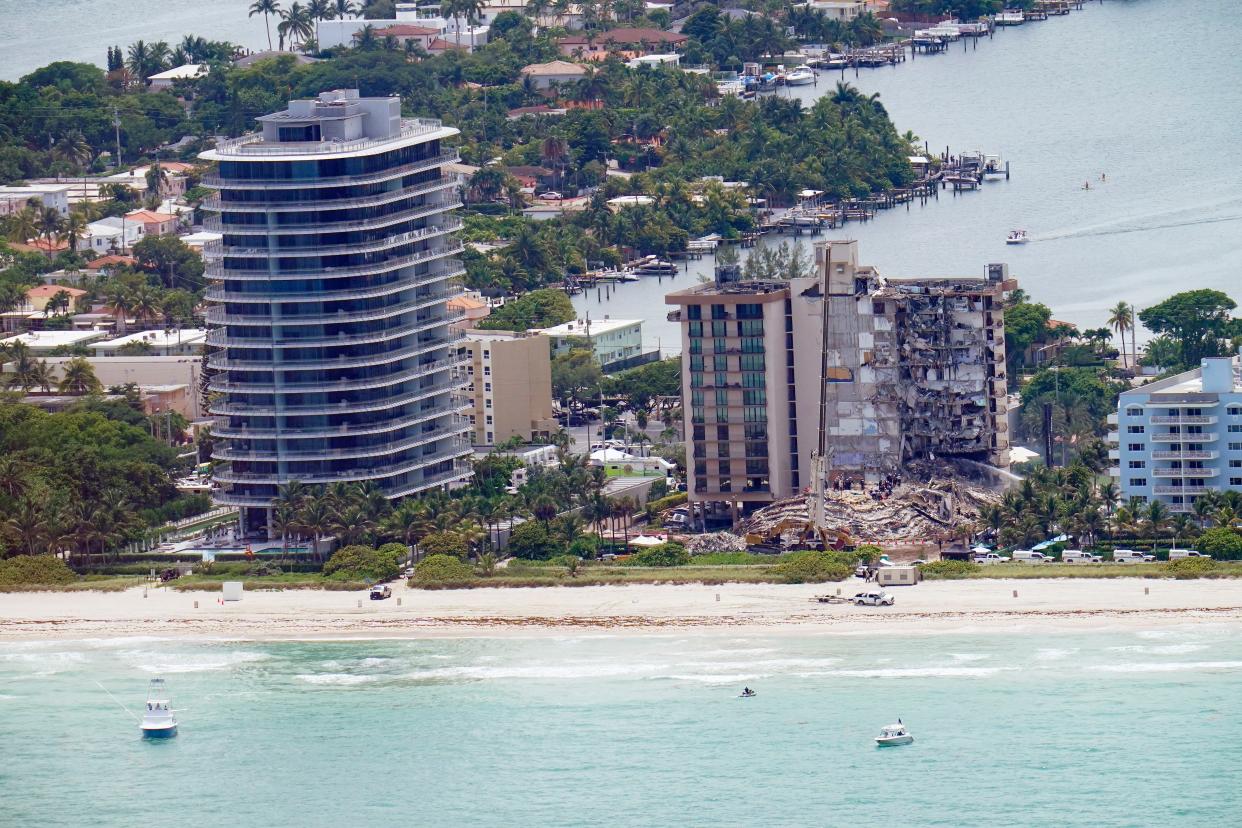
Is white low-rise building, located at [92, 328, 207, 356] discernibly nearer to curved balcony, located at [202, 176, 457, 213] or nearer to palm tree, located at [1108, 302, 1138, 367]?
curved balcony, located at [202, 176, 457, 213]

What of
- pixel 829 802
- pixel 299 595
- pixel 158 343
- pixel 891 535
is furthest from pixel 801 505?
pixel 158 343

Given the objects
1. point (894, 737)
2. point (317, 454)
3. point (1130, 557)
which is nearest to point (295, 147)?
point (317, 454)

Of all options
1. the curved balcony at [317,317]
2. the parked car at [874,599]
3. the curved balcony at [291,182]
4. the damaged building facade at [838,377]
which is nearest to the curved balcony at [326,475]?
the curved balcony at [317,317]

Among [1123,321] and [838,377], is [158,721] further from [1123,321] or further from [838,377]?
[1123,321]

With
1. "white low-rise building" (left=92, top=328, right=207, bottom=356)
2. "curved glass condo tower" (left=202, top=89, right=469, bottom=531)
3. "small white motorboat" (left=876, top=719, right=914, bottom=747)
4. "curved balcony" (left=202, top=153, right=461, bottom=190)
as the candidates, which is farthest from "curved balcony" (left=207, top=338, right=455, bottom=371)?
"white low-rise building" (left=92, top=328, right=207, bottom=356)

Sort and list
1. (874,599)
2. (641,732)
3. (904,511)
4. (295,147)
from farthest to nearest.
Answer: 1. (295,147)
2. (904,511)
3. (874,599)
4. (641,732)

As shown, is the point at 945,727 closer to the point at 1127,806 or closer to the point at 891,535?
the point at 1127,806

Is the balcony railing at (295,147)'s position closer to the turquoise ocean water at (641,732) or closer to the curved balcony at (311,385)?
the curved balcony at (311,385)
